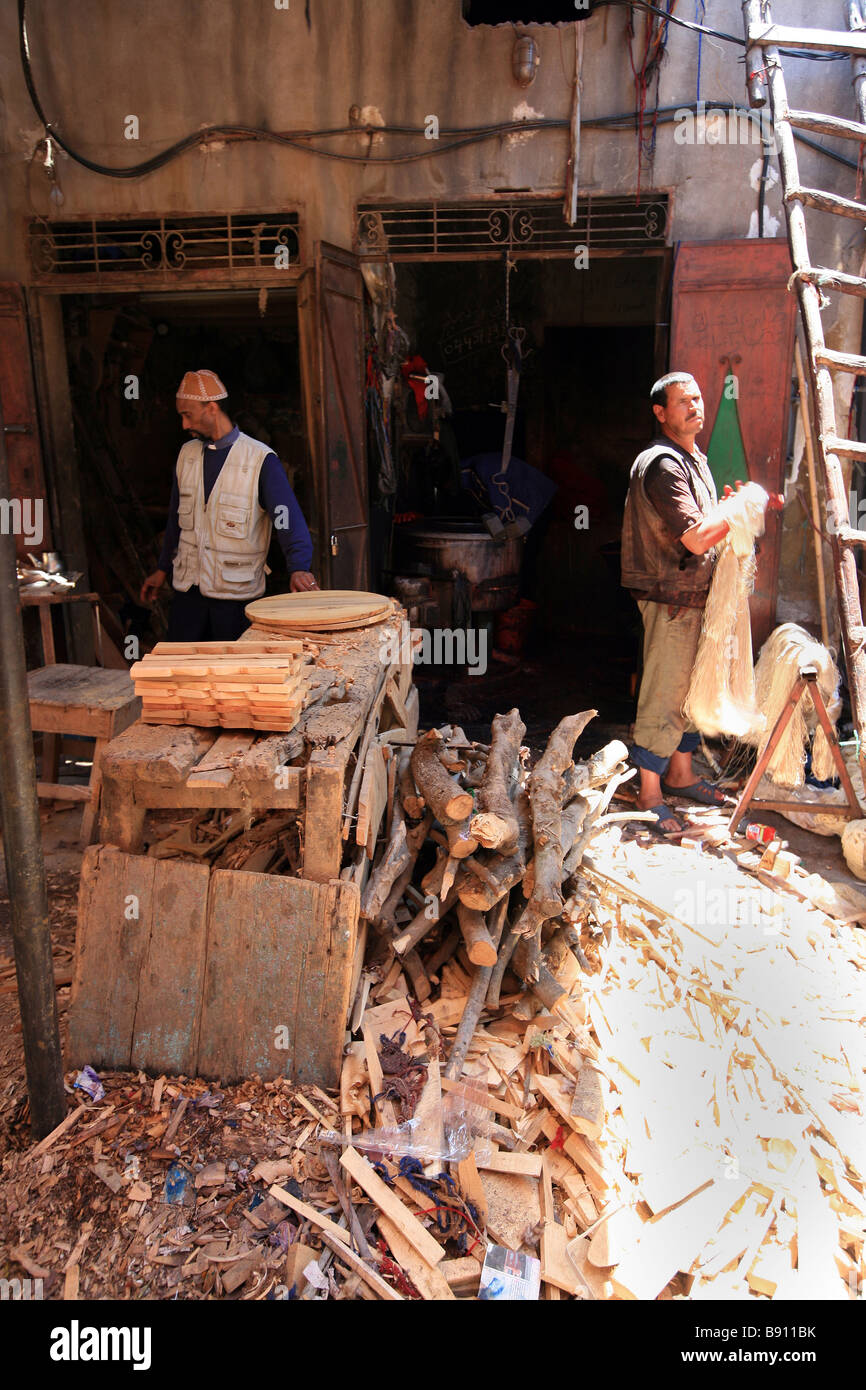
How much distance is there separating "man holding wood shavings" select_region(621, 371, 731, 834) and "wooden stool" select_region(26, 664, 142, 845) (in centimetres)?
270

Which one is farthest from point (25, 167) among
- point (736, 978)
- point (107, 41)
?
point (736, 978)

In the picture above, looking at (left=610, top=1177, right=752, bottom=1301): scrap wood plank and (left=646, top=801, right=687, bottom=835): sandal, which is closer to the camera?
(left=610, top=1177, right=752, bottom=1301): scrap wood plank

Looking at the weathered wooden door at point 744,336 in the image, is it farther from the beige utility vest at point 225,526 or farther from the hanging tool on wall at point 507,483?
the beige utility vest at point 225,526

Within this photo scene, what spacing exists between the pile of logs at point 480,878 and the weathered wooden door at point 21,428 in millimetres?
4223

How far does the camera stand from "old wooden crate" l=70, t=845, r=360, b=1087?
271 centimetres

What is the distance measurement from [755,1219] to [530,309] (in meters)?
8.99

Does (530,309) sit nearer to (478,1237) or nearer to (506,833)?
(506,833)

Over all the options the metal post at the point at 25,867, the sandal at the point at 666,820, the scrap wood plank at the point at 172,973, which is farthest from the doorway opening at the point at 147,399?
the metal post at the point at 25,867

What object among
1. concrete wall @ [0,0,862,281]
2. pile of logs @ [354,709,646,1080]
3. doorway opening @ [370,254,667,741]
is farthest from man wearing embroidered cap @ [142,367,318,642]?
doorway opening @ [370,254,667,741]

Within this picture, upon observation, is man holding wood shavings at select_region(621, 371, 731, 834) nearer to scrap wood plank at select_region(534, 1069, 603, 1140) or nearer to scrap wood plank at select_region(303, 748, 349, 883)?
scrap wood plank at select_region(534, 1069, 603, 1140)

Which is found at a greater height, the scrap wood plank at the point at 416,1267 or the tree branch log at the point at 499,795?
the tree branch log at the point at 499,795

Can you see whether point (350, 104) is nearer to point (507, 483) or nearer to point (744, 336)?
point (744, 336)

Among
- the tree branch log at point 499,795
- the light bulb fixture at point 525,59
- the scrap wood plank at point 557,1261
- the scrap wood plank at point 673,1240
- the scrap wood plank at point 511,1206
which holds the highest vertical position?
the light bulb fixture at point 525,59

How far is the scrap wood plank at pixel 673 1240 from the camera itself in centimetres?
231
